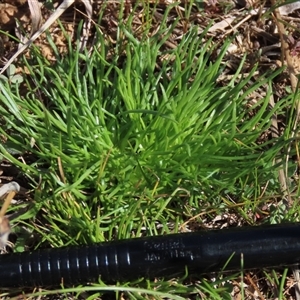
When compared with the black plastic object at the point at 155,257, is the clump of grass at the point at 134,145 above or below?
above

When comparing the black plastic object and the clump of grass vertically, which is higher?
the clump of grass

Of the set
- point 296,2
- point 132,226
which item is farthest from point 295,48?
point 132,226

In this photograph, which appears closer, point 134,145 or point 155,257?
point 155,257

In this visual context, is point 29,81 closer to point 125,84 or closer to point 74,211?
point 125,84
